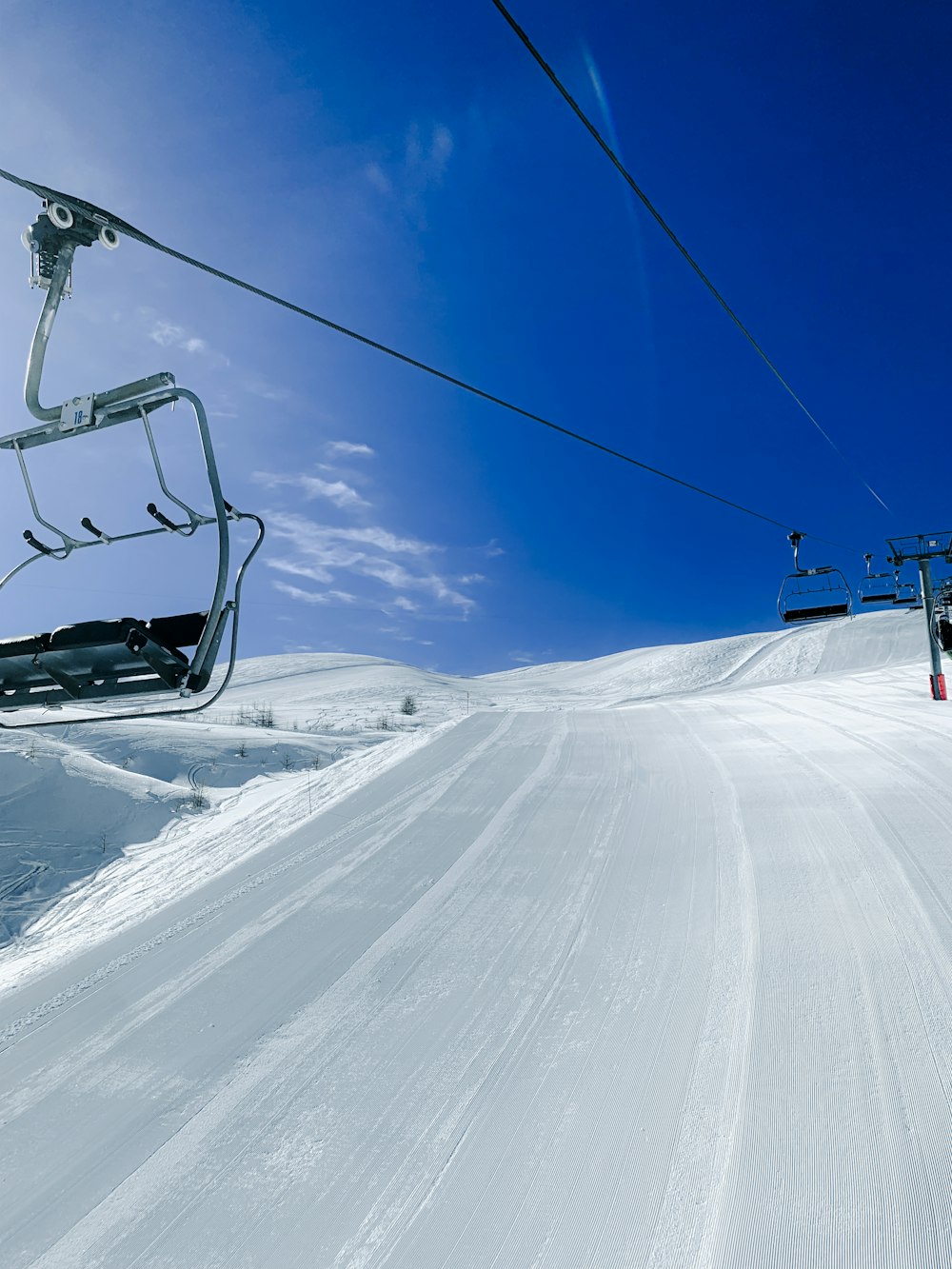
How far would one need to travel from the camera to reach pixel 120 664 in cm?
318

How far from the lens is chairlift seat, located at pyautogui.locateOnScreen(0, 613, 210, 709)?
302 cm

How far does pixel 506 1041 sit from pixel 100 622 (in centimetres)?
267

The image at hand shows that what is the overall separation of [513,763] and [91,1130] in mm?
6128

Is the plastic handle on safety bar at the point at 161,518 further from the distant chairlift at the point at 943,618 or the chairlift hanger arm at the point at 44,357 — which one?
the distant chairlift at the point at 943,618

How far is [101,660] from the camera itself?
124 inches

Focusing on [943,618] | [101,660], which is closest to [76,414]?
[101,660]

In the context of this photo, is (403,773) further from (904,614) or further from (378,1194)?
(904,614)

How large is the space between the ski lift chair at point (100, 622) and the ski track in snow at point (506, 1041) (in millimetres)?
1756

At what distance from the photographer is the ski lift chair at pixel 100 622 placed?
9.98ft

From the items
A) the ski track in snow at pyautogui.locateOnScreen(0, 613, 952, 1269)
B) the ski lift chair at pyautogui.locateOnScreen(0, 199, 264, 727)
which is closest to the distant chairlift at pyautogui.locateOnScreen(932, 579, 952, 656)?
the ski track in snow at pyautogui.locateOnScreen(0, 613, 952, 1269)

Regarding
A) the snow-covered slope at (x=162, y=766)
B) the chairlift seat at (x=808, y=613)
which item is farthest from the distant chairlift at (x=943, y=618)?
the snow-covered slope at (x=162, y=766)

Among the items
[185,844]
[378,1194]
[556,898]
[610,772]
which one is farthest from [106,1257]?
Answer: [610,772]

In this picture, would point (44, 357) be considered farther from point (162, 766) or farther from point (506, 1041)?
point (162, 766)

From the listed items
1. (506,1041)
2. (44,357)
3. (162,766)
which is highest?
(44,357)
